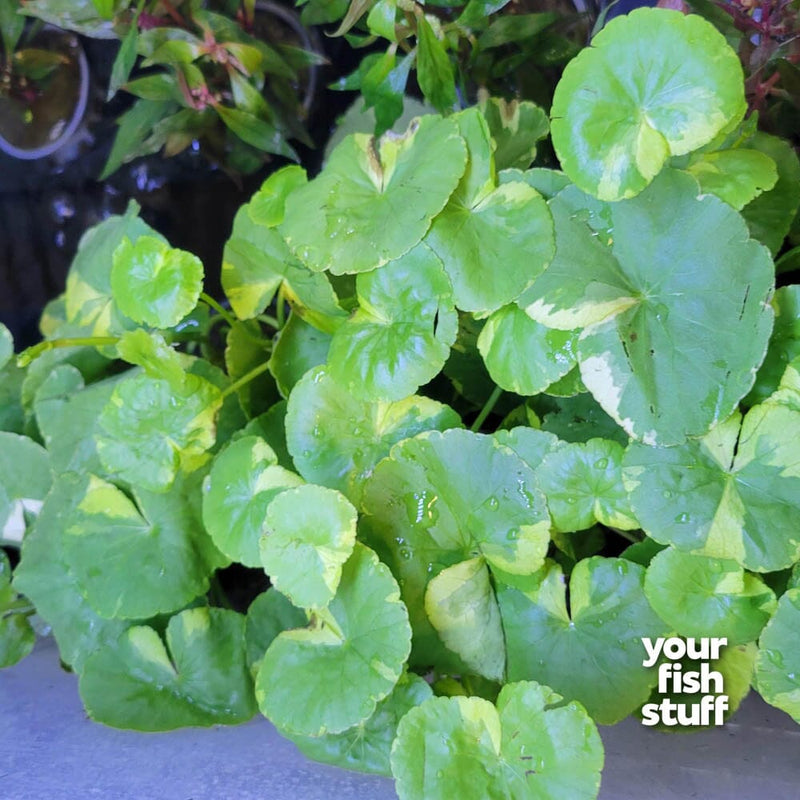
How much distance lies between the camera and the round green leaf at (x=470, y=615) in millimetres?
559

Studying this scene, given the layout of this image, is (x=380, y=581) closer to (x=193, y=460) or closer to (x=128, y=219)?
(x=193, y=460)

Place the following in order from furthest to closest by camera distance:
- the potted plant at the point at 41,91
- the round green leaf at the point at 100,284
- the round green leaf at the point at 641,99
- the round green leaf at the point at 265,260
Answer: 1. the potted plant at the point at 41,91
2. the round green leaf at the point at 100,284
3. the round green leaf at the point at 265,260
4. the round green leaf at the point at 641,99

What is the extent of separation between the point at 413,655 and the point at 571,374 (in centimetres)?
26

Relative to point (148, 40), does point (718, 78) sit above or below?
below

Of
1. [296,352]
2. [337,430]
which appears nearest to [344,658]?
[337,430]

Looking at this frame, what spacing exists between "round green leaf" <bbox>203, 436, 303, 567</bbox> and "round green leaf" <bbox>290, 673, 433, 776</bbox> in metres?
0.15

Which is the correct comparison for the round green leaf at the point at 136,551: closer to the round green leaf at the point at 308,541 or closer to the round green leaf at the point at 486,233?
the round green leaf at the point at 308,541

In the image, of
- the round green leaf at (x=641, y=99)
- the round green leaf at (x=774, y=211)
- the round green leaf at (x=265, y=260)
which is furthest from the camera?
the round green leaf at (x=265, y=260)

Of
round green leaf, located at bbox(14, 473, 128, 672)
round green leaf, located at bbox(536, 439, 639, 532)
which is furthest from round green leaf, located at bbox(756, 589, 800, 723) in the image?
round green leaf, located at bbox(14, 473, 128, 672)

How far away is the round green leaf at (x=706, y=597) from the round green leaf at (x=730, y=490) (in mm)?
15

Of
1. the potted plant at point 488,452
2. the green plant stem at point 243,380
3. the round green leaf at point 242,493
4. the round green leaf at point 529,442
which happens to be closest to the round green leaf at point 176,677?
the potted plant at point 488,452

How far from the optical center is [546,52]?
30.9 inches

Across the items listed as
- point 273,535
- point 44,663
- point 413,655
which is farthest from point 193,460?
point 44,663

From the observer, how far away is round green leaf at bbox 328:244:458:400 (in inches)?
21.5
